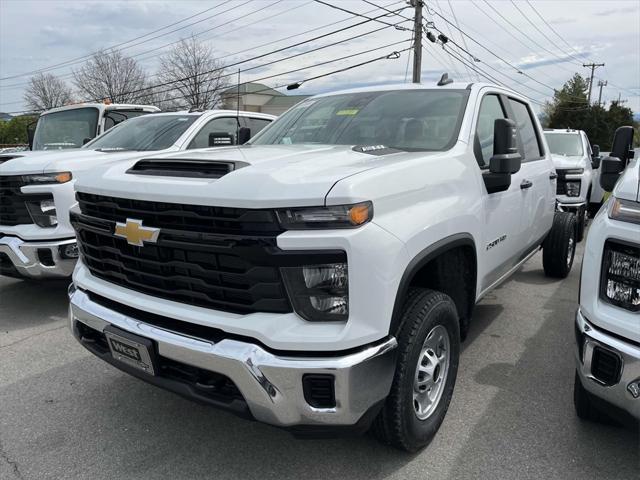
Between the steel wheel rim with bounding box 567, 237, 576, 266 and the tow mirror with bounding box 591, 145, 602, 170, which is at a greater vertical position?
the tow mirror with bounding box 591, 145, 602, 170

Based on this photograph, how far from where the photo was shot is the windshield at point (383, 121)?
3.35m

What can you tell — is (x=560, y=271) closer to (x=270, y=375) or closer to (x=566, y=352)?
(x=566, y=352)

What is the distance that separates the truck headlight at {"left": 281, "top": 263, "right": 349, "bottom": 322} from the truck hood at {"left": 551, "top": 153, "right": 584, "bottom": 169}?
283 inches

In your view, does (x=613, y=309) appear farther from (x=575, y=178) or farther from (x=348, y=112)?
(x=575, y=178)

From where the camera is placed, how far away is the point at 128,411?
10.3 feet

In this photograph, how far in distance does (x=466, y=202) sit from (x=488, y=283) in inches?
34.7

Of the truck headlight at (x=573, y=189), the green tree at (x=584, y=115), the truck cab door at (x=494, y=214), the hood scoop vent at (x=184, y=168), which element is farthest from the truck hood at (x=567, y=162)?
the green tree at (x=584, y=115)

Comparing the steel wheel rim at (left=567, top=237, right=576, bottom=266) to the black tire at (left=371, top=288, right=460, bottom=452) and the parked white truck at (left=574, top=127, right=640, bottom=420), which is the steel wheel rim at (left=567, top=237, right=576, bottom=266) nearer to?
the parked white truck at (left=574, top=127, right=640, bottom=420)

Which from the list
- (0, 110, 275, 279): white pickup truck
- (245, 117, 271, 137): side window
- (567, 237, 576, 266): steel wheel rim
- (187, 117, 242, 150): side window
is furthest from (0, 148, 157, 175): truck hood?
(567, 237, 576, 266): steel wheel rim

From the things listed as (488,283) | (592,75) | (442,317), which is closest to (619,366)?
(442,317)

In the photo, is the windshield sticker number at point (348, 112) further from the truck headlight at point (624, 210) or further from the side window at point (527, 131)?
the truck headlight at point (624, 210)

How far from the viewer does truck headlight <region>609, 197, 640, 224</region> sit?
2.28 m

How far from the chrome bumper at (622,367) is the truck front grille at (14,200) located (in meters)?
4.46

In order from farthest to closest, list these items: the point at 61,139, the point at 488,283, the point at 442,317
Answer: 1. the point at 61,139
2. the point at 488,283
3. the point at 442,317
